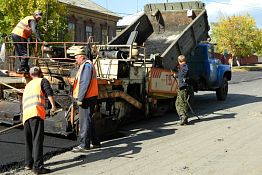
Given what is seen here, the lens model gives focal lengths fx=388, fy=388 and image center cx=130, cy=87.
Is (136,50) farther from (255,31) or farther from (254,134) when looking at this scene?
(255,31)

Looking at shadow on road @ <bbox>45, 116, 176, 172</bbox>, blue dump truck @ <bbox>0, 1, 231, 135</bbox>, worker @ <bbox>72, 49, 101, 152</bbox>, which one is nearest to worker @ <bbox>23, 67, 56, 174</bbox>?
shadow on road @ <bbox>45, 116, 176, 172</bbox>

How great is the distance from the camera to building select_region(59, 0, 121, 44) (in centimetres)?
3062

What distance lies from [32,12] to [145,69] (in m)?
10.1

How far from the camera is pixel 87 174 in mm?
5312

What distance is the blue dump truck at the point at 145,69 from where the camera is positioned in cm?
775

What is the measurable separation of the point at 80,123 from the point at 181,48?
5014mm

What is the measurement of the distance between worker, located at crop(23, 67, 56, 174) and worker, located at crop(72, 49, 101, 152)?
3.30 ft

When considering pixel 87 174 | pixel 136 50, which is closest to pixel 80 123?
pixel 87 174

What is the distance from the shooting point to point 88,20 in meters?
32.6

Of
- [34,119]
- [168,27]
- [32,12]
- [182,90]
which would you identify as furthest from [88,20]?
[34,119]

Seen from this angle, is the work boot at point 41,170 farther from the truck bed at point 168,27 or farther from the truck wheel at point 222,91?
the truck wheel at point 222,91

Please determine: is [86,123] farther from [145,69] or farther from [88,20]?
[88,20]

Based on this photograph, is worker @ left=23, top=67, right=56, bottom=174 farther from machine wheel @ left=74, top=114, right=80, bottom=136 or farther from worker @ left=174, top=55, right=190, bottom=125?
worker @ left=174, top=55, right=190, bottom=125

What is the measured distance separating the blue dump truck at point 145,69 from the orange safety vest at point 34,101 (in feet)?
4.85
